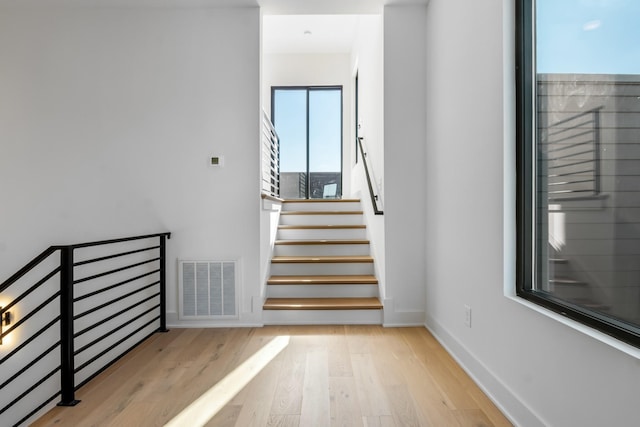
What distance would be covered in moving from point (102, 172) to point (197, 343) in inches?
64.2

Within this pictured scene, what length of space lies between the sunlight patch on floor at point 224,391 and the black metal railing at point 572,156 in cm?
183

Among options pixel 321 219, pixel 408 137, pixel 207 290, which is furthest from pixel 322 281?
pixel 408 137

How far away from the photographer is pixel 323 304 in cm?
320

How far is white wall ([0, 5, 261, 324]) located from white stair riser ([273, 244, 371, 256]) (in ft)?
2.15

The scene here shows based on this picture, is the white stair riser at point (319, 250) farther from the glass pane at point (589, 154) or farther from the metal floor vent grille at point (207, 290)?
the glass pane at point (589, 154)

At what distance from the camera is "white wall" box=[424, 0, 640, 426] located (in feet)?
4.34

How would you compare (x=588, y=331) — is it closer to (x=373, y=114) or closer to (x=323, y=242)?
(x=323, y=242)

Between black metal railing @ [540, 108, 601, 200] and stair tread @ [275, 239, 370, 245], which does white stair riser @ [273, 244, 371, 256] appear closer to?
stair tread @ [275, 239, 370, 245]

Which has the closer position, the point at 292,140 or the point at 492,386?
the point at 492,386

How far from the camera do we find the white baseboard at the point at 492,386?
5.45 feet

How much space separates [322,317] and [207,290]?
3.23 feet

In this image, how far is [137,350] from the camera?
270cm

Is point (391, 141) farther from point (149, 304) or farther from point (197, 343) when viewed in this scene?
point (149, 304)

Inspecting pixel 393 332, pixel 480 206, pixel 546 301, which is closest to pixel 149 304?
pixel 393 332
